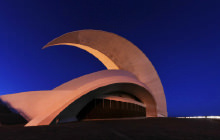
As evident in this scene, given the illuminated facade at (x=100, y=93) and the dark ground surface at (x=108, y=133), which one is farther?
the illuminated facade at (x=100, y=93)

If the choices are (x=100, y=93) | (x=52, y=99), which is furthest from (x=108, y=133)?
(x=100, y=93)

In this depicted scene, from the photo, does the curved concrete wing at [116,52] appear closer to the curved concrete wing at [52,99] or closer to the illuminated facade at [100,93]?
the illuminated facade at [100,93]

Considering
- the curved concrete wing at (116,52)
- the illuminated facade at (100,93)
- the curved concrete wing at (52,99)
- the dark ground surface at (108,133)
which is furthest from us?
the curved concrete wing at (116,52)

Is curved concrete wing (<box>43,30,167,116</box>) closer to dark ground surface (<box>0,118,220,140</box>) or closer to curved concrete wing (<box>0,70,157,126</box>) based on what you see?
curved concrete wing (<box>0,70,157,126</box>)

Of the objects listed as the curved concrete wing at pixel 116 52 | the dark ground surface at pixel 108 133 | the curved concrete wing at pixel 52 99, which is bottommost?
the dark ground surface at pixel 108 133

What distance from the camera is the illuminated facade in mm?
8312

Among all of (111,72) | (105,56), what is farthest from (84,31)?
(111,72)

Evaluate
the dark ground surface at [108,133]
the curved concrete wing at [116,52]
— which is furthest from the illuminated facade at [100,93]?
the dark ground surface at [108,133]

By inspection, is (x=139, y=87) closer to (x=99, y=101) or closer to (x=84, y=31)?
(x=99, y=101)

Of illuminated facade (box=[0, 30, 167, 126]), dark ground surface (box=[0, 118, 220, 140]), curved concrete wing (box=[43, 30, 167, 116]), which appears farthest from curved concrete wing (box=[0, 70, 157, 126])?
curved concrete wing (box=[43, 30, 167, 116])

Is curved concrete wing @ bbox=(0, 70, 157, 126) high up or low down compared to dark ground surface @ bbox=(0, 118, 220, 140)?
up

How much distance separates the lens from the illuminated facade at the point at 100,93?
8.31 metres

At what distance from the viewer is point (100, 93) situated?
10.5 metres

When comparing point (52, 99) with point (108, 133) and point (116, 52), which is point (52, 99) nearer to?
point (108, 133)
